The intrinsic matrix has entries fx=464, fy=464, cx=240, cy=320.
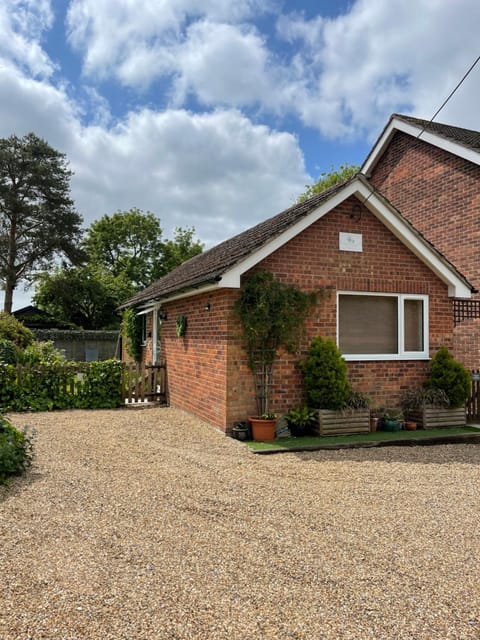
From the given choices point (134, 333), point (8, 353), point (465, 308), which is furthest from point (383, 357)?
point (134, 333)

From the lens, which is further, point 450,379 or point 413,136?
point 413,136

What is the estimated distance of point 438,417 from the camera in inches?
364

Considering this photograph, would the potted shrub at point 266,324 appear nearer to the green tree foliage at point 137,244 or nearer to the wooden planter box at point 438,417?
the wooden planter box at point 438,417

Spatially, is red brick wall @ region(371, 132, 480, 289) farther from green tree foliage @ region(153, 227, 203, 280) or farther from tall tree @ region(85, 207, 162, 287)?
tall tree @ region(85, 207, 162, 287)

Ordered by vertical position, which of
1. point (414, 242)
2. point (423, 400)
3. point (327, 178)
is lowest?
point (423, 400)

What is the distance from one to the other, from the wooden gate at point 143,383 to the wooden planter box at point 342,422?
5.48m

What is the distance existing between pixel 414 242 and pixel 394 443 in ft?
13.3

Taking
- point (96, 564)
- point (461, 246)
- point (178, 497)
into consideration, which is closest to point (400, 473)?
point (178, 497)

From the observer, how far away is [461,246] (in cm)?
1298

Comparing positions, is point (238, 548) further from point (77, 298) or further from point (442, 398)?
point (77, 298)

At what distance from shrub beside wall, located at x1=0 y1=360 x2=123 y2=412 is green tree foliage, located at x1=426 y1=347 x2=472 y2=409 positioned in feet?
24.7

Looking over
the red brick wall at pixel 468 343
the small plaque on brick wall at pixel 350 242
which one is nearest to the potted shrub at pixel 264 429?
the small plaque on brick wall at pixel 350 242

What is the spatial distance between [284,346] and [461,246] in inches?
288

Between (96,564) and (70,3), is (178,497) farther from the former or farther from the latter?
(70,3)
